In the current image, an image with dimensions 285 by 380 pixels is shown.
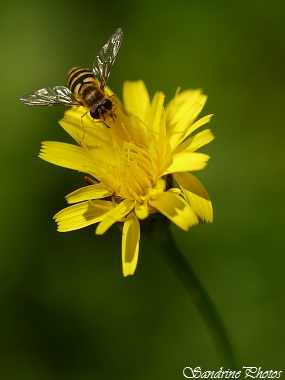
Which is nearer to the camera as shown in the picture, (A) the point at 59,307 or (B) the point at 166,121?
(B) the point at 166,121

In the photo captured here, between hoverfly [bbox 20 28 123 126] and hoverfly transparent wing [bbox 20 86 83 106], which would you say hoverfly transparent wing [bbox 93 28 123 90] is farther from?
hoverfly transparent wing [bbox 20 86 83 106]

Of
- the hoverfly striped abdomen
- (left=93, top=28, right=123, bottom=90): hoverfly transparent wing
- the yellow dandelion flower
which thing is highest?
(left=93, top=28, right=123, bottom=90): hoverfly transparent wing

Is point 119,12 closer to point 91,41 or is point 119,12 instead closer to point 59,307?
point 91,41

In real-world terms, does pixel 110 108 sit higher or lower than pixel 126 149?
higher

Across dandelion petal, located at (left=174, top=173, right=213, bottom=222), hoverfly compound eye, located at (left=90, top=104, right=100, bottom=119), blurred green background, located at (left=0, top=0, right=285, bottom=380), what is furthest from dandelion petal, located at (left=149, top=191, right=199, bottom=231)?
blurred green background, located at (left=0, top=0, right=285, bottom=380)

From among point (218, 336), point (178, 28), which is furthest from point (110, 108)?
point (178, 28)

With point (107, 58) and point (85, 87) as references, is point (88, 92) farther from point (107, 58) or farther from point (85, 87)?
point (107, 58)
